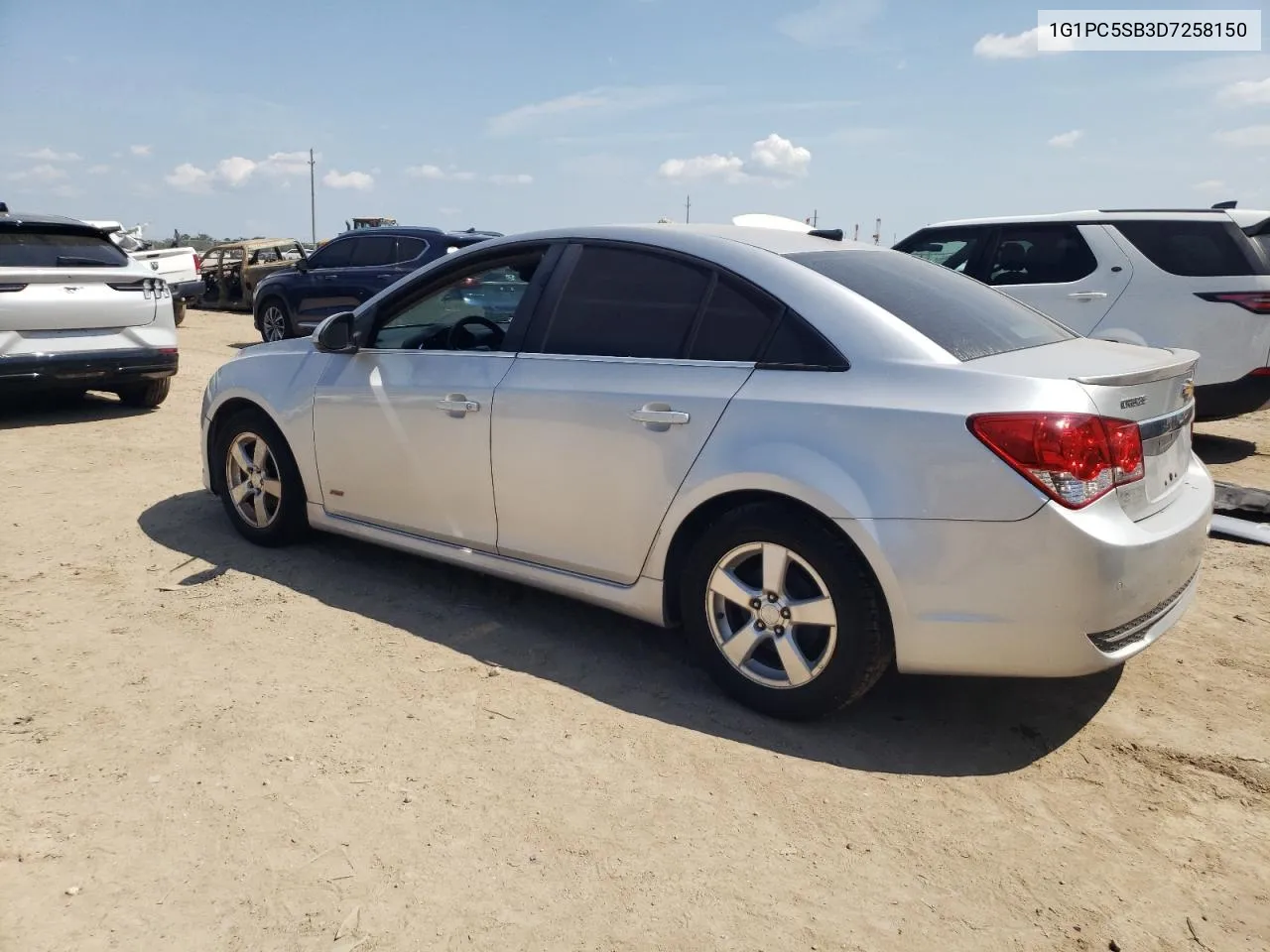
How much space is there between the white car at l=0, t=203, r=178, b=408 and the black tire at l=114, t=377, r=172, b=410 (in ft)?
0.69

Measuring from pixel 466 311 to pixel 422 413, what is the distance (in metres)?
0.50

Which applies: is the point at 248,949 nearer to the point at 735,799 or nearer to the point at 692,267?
the point at 735,799

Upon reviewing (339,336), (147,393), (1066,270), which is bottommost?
(147,393)

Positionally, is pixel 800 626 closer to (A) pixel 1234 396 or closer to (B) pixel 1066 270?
(A) pixel 1234 396

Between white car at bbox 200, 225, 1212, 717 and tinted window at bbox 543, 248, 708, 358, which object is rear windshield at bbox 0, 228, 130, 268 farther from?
tinted window at bbox 543, 248, 708, 358

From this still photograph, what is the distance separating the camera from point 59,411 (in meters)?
8.93

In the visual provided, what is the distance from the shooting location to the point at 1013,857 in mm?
2656

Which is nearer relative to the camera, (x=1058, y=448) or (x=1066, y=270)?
(x=1058, y=448)

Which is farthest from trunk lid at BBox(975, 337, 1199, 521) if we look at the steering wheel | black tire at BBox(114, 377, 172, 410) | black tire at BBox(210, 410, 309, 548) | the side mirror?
black tire at BBox(114, 377, 172, 410)

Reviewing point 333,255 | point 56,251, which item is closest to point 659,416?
point 56,251

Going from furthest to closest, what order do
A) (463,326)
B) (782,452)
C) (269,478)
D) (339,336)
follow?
(269,478)
(339,336)
(463,326)
(782,452)

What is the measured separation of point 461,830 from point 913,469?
1.65 metres

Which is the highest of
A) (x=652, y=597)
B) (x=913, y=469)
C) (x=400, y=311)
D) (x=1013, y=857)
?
(x=400, y=311)

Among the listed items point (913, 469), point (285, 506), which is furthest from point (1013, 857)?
point (285, 506)
